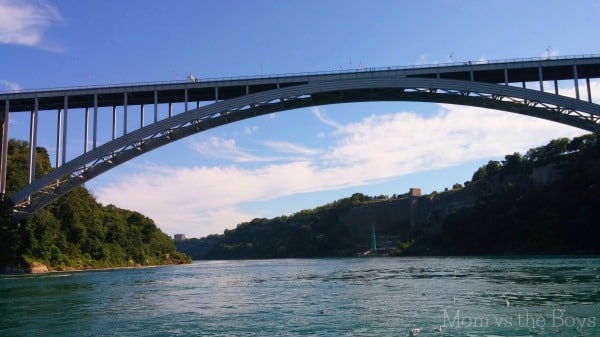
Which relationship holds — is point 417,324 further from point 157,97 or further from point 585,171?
point 585,171

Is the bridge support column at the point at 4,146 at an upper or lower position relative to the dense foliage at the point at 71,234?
upper

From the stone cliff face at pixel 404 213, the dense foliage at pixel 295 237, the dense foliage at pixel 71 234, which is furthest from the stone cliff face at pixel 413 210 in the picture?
the dense foliage at pixel 71 234

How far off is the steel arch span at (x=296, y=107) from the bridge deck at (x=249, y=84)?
1.32m

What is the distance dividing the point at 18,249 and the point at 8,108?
36.8 ft

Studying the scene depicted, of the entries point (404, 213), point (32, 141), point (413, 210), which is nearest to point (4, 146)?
point (32, 141)

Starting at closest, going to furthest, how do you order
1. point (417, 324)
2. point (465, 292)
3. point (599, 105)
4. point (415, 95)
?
point (417, 324), point (465, 292), point (599, 105), point (415, 95)

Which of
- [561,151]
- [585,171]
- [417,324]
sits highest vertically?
[561,151]

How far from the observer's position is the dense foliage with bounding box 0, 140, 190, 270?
45116 millimetres

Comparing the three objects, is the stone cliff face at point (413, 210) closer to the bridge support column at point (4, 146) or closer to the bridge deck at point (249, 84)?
the bridge deck at point (249, 84)

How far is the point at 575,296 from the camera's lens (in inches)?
669

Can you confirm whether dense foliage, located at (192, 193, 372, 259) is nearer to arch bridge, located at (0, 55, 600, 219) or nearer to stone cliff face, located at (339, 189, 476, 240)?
stone cliff face, located at (339, 189, 476, 240)

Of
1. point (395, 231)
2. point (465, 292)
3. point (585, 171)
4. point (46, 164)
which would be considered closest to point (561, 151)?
point (585, 171)

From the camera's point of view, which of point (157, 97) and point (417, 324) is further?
point (157, 97)

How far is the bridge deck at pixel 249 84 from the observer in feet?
Result: 131
